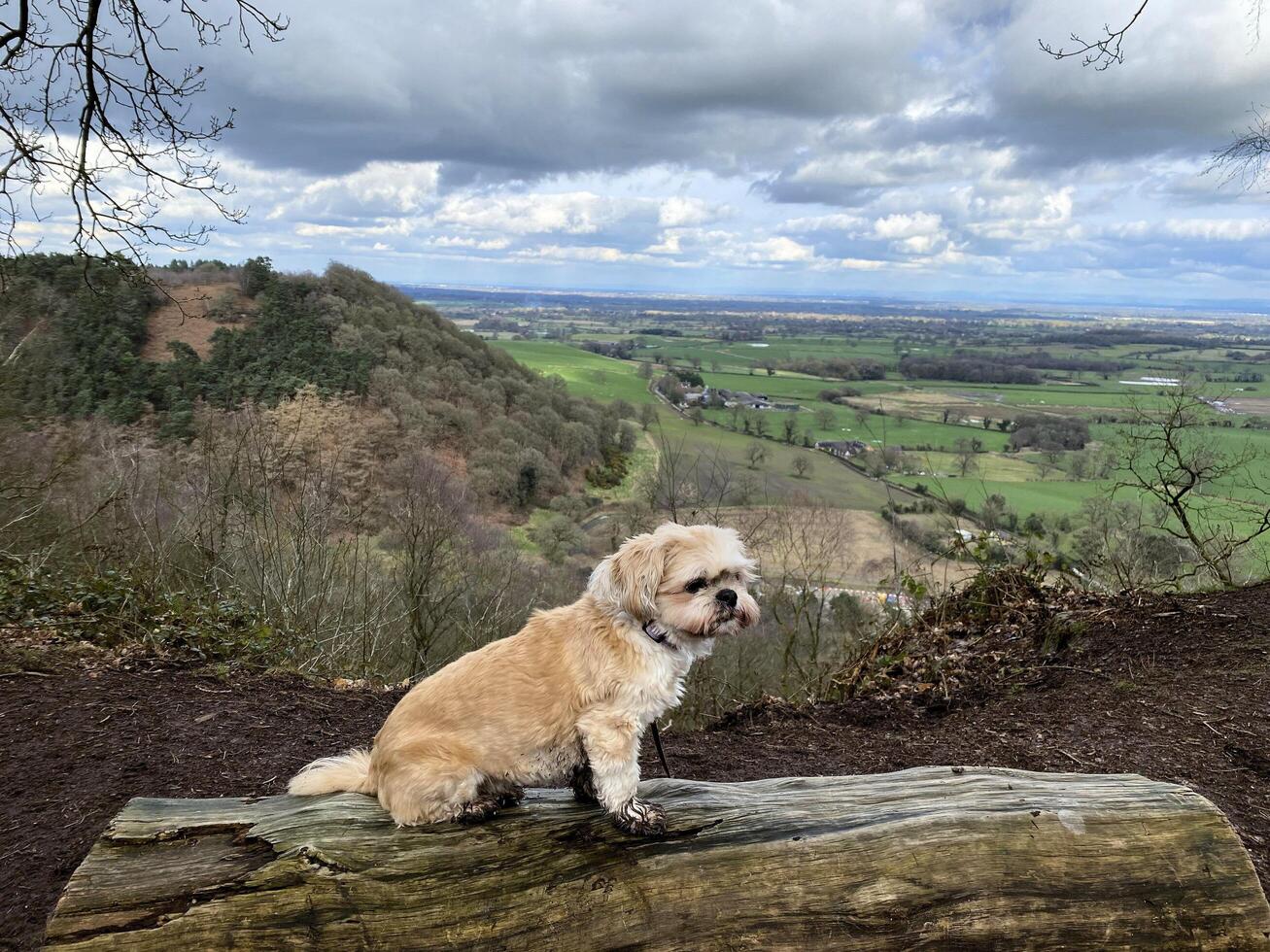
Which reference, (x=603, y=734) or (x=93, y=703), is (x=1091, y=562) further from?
(x=93, y=703)

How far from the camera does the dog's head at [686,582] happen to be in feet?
11.3

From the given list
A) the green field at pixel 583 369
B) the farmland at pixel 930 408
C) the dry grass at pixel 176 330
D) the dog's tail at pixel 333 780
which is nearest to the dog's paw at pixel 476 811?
the dog's tail at pixel 333 780

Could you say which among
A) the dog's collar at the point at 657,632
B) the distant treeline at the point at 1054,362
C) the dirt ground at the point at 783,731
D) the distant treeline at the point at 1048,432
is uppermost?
the distant treeline at the point at 1054,362

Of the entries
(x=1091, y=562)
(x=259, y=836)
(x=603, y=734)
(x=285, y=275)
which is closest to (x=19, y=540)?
(x=259, y=836)

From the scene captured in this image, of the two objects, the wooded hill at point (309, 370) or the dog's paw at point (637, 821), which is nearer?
the dog's paw at point (637, 821)

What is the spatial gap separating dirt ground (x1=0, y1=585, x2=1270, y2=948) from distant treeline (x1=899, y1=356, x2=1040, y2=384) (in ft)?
156

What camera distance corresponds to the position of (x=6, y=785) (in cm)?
543

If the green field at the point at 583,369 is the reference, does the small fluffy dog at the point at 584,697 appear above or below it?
below

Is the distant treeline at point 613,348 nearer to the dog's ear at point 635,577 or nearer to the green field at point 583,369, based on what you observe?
the green field at point 583,369

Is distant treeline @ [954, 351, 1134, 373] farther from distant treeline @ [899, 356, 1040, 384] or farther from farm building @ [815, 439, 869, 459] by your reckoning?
farm building @ [815, 439, 869, 459]

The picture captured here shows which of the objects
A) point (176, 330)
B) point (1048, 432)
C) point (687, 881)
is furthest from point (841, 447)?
point (176, 330)

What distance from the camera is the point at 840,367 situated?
56.3m

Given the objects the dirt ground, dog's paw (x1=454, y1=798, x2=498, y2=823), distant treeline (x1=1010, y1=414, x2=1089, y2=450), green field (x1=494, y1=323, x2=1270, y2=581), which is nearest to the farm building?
green field (x1=494, y1=323, x2=1270, y2=581)

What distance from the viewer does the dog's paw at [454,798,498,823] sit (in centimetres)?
345
